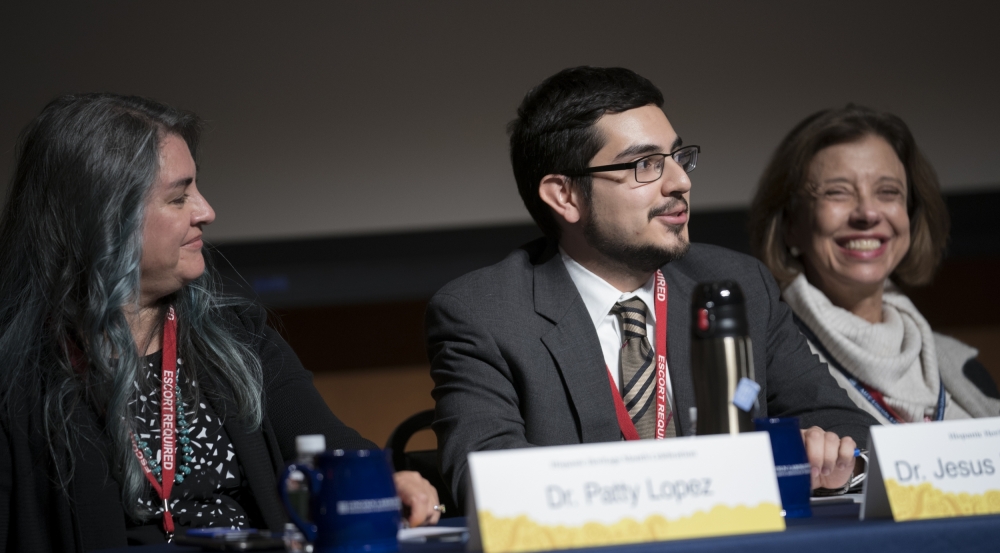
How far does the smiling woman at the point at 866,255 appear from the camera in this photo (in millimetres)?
2303

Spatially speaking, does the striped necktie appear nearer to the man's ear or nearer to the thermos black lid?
the man's ear

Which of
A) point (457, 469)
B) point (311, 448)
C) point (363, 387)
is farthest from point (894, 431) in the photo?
point (363, 387)

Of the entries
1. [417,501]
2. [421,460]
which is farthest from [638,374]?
[417,501]

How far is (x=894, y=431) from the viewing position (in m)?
0.96

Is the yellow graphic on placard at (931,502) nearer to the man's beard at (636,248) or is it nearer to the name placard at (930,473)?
the name placard at (930,473)

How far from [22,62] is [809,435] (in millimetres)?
3307

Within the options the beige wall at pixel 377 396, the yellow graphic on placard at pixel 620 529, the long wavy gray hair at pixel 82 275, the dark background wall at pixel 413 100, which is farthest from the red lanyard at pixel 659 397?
the beige wall at pixel 377 396

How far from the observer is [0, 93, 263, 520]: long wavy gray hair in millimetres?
1597

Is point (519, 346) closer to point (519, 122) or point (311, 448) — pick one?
point (519, 122)

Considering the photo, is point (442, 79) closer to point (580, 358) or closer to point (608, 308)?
point (608, 308)

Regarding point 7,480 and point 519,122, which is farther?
point 519,122

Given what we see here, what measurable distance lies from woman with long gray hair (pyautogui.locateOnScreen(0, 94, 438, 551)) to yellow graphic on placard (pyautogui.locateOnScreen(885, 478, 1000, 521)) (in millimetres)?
992

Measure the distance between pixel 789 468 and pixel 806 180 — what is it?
164 cm

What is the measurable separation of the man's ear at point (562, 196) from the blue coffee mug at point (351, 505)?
1.16 meters
